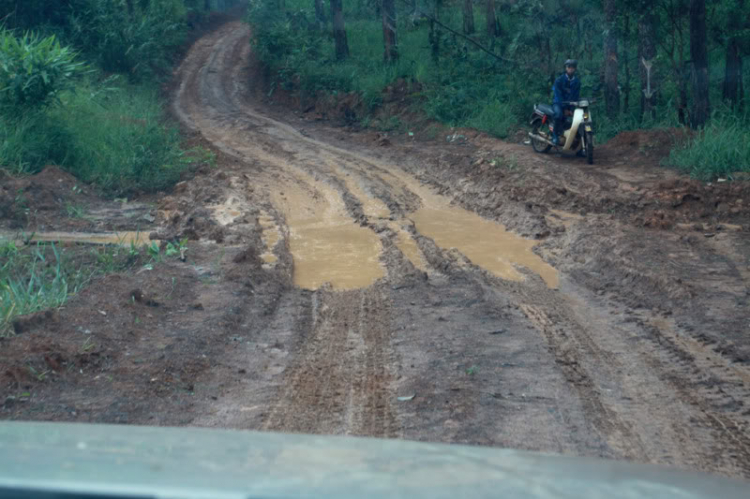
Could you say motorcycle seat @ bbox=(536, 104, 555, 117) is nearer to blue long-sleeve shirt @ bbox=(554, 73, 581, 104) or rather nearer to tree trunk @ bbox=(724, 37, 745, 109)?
blue long-sleeve shirt @ bbox=(554, 73, 581, 104)

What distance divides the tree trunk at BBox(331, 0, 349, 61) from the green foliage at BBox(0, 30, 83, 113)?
41.8ft

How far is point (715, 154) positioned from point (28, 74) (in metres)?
11.1

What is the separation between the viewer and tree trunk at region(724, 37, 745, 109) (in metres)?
13.4

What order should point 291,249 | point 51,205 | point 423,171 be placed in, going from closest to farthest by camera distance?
point 291,249 < point 51,205 < point 423,171

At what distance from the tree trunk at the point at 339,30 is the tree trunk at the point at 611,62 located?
1065 centimetres

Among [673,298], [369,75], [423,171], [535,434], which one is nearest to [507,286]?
[673,298]

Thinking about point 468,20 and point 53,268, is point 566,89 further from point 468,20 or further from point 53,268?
point 468,20

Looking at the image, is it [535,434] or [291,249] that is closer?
[535,434]

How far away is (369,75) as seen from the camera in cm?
2078

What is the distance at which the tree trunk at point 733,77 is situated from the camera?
13.4 meters

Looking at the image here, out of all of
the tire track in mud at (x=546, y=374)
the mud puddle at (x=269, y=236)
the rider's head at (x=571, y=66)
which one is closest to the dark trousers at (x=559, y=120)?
the rider's head at (x=571, y=66)

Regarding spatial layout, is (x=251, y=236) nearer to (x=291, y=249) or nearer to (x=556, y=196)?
(x=291, y=249)

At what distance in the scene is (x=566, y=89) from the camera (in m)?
13.3

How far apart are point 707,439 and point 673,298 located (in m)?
2.80
